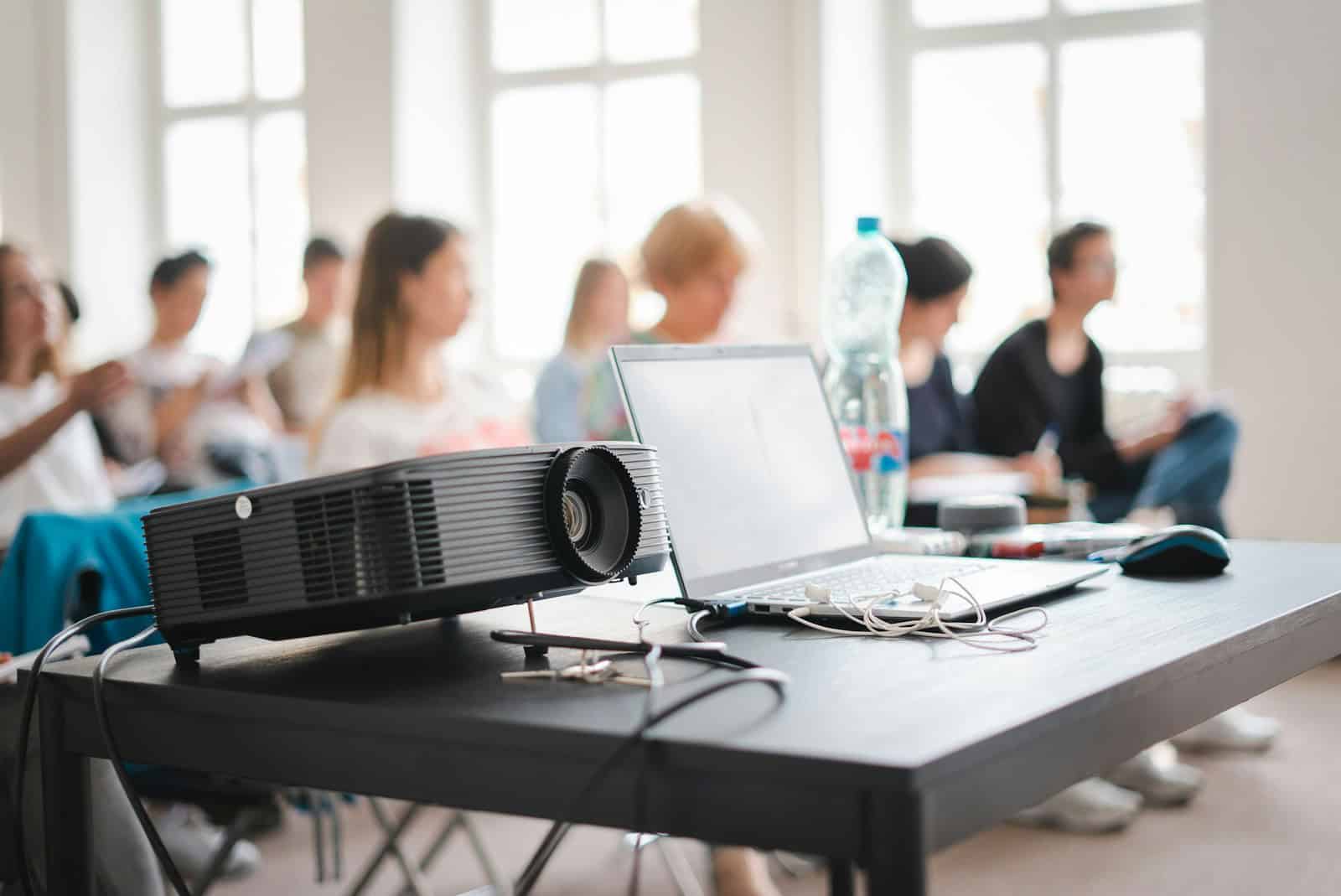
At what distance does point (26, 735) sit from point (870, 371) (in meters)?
1.32

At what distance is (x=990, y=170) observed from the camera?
5.38 metres

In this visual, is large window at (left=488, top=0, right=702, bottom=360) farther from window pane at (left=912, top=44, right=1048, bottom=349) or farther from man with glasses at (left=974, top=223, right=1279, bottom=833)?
man with glasses at (left=974, top=223, right=1279, bottom=833)

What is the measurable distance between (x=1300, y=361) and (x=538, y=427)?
2.55 metres

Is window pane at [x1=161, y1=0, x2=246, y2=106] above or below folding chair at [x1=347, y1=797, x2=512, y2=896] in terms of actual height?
above

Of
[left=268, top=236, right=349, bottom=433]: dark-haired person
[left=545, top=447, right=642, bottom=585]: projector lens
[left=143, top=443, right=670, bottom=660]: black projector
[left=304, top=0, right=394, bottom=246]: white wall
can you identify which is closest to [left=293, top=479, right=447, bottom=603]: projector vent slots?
[left=143, top=443, right=670, bottom=660]: black projector

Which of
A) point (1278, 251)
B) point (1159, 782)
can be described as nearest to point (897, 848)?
point (1159, 782)

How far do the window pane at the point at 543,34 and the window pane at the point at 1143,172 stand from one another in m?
2.10

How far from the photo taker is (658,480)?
977mm

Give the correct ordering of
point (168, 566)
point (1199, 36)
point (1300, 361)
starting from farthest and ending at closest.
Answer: point (1199, 36) < point (1300, 361) < point (168, 566)

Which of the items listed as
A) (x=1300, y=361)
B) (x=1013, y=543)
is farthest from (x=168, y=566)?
(x=1300, y=361)

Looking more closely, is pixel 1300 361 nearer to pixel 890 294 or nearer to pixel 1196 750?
pixel 1196 750

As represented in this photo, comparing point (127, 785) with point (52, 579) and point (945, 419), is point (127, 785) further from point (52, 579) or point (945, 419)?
point (945, 419)

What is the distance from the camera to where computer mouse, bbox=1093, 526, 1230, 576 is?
1244 millimetres

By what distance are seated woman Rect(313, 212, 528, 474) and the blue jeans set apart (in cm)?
168
